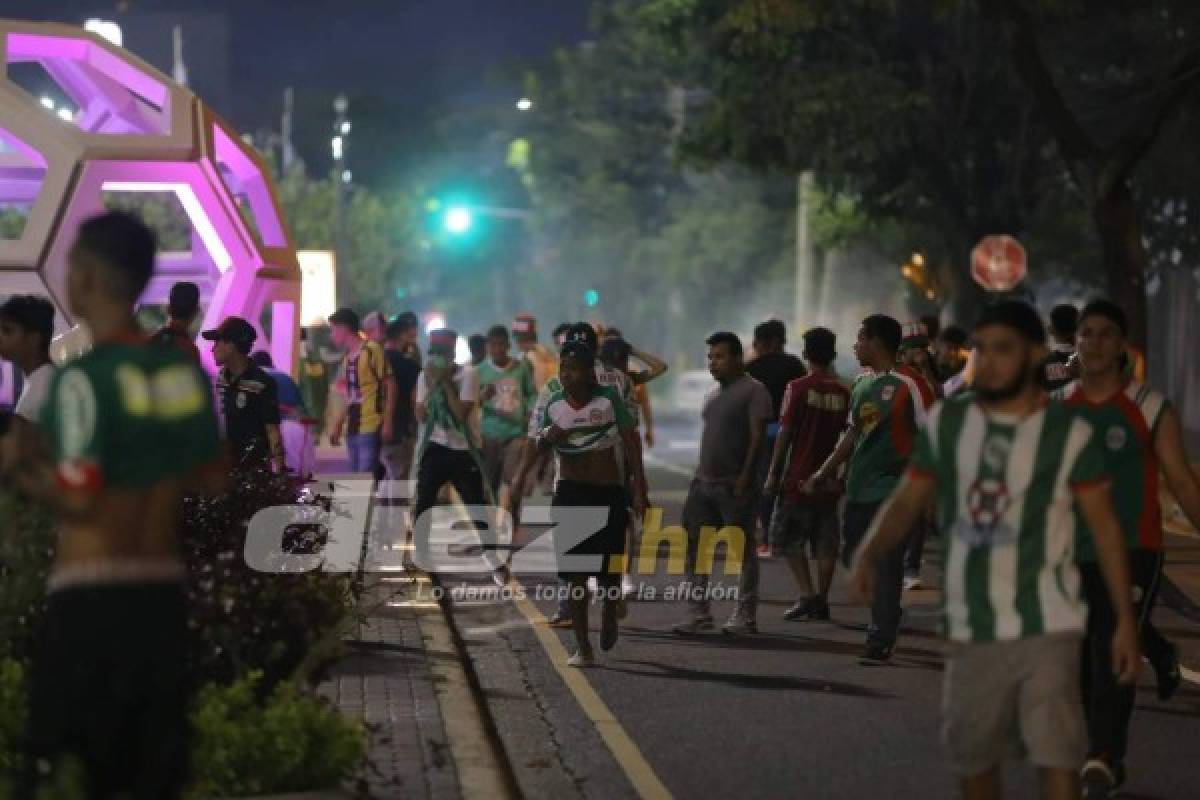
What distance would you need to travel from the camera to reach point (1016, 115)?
34.7 metres

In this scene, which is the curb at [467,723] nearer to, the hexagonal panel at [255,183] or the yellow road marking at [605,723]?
the yellow road marking at [605,723]

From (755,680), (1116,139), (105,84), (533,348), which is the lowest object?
(755,680)

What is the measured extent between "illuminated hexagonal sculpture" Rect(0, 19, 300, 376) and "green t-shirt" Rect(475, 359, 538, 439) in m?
2.04

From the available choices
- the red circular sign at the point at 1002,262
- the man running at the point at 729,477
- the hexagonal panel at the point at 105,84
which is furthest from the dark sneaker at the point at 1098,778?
the red circular sign at the point at 1002,262

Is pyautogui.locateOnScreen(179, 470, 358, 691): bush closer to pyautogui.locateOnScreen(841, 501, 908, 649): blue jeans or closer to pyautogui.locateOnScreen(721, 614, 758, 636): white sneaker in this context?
pyautogui.locateOnScreen(841, 501, 908, 649): blue jeans

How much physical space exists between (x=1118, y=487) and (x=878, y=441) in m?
3.66

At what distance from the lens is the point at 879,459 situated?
12453mm

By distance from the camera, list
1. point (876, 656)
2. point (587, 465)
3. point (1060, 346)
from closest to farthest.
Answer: point (876, 656)
point (587, 465)
point (1060, 346)

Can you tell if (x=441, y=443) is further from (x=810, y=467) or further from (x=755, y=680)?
(x=755, y=680)

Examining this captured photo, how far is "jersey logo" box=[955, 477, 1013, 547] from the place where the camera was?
6.60 meters

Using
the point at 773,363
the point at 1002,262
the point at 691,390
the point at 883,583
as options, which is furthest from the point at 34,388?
the point at 691,390

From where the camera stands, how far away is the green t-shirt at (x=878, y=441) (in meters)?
12.4

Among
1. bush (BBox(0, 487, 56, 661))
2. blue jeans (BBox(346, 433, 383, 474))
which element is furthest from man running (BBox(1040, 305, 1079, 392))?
blue jeans (BBox(346, 433, 383, 474))

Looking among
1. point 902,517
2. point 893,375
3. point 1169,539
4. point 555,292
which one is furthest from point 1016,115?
point 555,292
